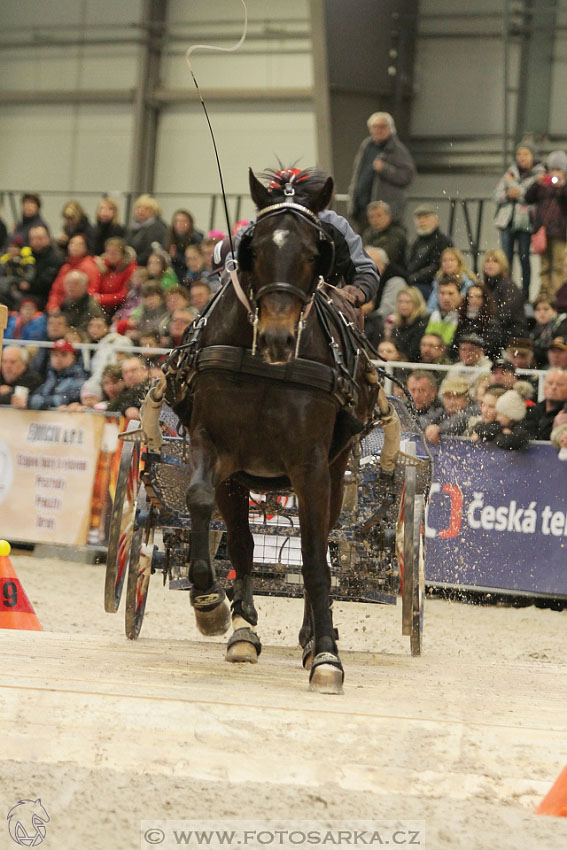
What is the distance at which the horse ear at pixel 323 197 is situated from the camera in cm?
486

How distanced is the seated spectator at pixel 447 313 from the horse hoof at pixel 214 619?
584 centimetres

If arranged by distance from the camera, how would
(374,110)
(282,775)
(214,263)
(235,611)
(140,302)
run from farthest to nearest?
(374,110), (140,302), (214,263), (235,611), (282,775)

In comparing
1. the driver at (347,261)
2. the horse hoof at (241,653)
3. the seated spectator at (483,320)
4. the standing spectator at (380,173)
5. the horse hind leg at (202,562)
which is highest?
the standing spectator at (380,173)

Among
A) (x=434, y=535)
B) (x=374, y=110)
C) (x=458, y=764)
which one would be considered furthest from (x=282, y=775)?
(x=374, y=110)

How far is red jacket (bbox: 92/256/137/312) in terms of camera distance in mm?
12984

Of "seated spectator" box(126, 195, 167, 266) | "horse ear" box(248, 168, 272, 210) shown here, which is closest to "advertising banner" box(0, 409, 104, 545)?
"seated spectator" box(126, 195, 167, 266)

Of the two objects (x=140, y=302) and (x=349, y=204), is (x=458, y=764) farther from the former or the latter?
(x=349, y=204)

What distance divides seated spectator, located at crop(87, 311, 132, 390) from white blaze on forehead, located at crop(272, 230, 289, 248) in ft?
20.6

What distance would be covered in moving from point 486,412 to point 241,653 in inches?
185

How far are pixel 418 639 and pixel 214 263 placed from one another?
2.11 metres

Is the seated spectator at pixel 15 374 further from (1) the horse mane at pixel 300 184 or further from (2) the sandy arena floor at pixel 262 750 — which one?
(1) the horse mane at pixel 300 184

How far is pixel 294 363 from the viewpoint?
489 centimetres

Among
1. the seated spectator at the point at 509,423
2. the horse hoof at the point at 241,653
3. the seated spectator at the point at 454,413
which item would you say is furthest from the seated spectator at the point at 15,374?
the horse hoof at the point at 241,653

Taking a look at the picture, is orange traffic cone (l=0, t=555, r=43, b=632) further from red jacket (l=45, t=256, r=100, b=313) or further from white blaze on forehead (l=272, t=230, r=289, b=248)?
red jacket (l=45, t=256, r=100, b=313)
